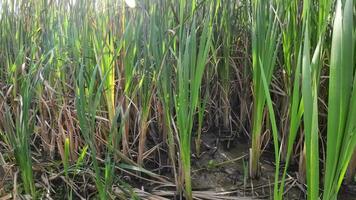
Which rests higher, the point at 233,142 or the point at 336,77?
the point at 336,77

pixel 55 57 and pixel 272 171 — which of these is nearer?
pixel 272 171

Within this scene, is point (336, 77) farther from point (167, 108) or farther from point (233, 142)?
point (233, 142)

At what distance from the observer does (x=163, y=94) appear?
1045 mm

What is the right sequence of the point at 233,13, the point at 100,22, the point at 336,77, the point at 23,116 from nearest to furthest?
the point at 336,77 < the point at 23,116 < the point at 233,13 < the point at 100,22

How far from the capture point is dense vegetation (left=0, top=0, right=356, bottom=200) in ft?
2.93

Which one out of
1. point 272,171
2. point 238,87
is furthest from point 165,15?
point 272,171

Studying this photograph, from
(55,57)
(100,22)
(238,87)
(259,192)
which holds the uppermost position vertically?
(100,22)

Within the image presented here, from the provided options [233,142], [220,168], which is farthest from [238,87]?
[220,168]

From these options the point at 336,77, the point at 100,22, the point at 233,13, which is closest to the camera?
the point at 336,77

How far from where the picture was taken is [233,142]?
4.16ft

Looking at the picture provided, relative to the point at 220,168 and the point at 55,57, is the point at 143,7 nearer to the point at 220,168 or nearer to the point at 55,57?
the point at 55,57

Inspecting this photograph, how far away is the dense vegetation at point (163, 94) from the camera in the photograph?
89cm

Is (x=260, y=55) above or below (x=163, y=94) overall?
above

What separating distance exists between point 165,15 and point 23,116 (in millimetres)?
469
